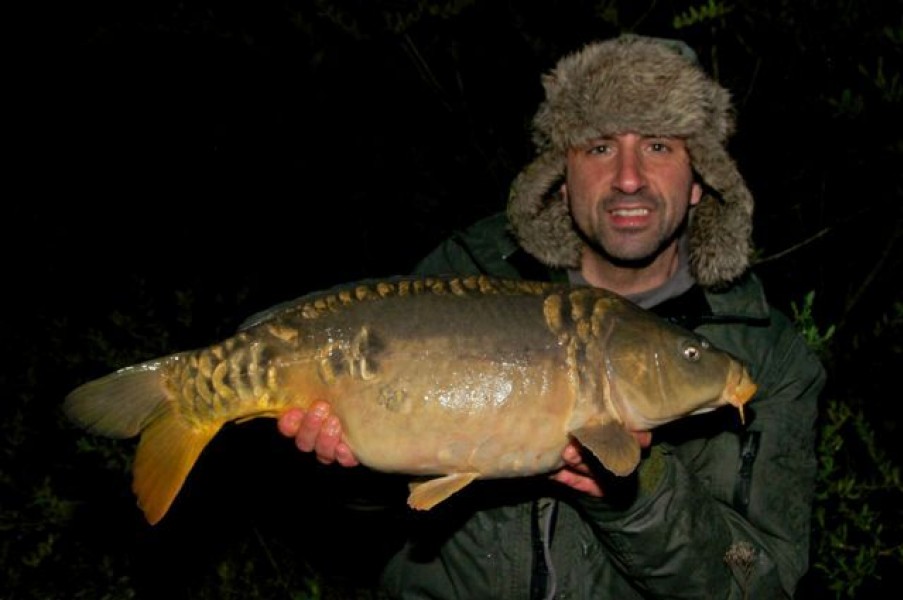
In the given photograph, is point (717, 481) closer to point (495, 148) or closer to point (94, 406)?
point (94, 406)

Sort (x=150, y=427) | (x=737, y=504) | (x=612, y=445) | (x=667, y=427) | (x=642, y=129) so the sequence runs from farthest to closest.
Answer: (x=642, y=129), (x=667, y=427), (x=737, y=504), (x=150, y=427), (x=612, y=445)

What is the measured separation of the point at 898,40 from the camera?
120 inches

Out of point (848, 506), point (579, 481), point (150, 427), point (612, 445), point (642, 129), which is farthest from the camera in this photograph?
point (848, 506)

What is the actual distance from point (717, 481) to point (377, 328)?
1.08 metres

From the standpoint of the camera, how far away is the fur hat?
2490 mm

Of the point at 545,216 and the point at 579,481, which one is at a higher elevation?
the point at 545,216

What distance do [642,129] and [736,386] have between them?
96 centimetres

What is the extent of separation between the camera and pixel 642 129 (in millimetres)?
2496

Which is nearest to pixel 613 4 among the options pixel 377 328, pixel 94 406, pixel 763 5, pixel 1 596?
pixel 763 5

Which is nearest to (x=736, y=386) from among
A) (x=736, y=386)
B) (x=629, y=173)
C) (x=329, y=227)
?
(x=736, y=386)

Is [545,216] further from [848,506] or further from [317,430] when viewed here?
[848,506]

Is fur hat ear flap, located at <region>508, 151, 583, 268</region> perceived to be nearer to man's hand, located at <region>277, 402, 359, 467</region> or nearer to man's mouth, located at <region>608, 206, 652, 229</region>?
man's mouth, located at <region>608, 206, 652, 229</region>

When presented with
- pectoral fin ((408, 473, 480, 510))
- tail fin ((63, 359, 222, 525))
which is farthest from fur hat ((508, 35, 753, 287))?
tail fin ((63, 359, 222, 525))

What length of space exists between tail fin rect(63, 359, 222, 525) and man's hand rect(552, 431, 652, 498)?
0.75 metres
